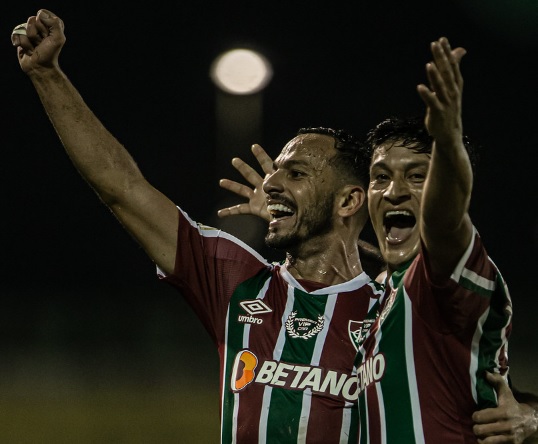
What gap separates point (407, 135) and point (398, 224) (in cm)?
32

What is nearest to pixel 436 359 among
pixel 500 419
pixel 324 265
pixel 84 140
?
pixel 500 419

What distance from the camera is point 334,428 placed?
3363 mm

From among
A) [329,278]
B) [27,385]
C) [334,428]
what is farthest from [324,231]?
[27,385]

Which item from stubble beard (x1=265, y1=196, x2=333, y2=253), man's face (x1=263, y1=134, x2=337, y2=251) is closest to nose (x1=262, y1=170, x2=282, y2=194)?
man's face (x1=263, y1=134, x2=337, y2=251)

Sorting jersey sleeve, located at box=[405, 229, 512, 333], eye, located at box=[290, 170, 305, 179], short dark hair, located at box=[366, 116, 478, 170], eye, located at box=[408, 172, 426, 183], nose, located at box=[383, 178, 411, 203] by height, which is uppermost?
short dark hair, located at box=[366, 116, 478, 170]

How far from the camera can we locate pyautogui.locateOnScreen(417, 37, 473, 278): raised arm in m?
2.41

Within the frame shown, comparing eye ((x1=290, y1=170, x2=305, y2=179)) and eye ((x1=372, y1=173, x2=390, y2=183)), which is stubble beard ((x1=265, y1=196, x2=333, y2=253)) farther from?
eye ((x1=372, y1=173, x2=390, y2=183))

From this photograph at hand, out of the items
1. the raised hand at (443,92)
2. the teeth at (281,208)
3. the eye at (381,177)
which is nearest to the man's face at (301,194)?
the teeth at (281,208)

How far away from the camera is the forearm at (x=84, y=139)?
3.44 m

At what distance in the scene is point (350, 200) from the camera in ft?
13.3

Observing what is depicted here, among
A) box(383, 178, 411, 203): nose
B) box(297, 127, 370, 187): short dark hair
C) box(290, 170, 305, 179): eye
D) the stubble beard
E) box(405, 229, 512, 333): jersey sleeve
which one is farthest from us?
box(297, 127, 370, 187): short dark hair

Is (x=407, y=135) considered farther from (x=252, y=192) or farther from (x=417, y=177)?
(x=252, y=192)

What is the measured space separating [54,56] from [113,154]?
0.42 metres

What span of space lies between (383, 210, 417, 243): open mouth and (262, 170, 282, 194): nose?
25.1 inches
